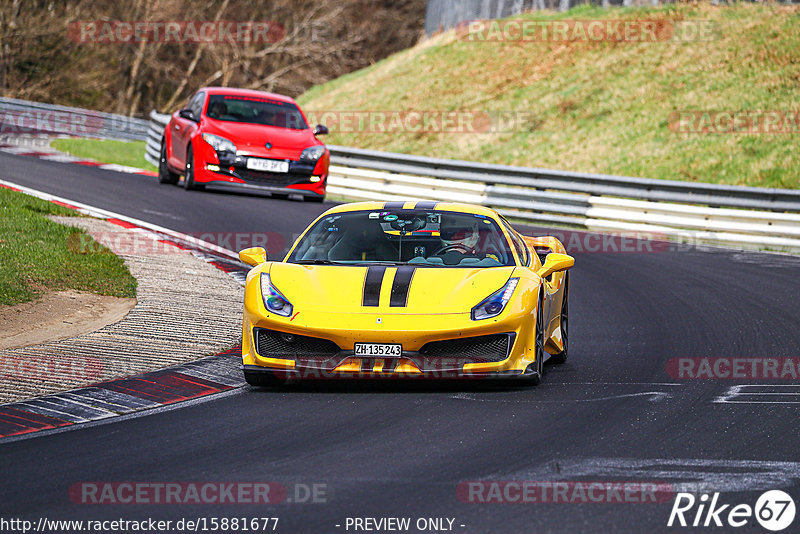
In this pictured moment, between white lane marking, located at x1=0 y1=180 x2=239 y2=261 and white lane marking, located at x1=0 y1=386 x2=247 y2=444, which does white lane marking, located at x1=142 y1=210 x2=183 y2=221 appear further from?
white lane marking, located at x1=0 y1=386 x2=247 y2=444

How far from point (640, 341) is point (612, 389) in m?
2.26

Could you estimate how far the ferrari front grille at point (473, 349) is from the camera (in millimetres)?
7695

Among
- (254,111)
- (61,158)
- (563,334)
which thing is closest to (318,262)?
(563,334)

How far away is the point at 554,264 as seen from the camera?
28.7 feet

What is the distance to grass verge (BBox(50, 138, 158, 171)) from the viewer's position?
85.9 ft

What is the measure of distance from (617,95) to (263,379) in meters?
24.5

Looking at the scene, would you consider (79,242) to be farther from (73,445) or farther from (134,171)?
(134,171)

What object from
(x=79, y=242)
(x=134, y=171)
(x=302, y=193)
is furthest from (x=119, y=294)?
(x=134, y=171)

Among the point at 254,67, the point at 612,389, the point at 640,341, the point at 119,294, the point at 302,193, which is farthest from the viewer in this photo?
the point at 254,67

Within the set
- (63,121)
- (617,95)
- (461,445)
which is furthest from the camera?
(63,121)

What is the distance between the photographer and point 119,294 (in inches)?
450

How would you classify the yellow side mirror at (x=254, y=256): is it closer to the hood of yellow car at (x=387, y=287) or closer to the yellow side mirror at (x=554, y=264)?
the hood of yellow car at (x=387, y=287)

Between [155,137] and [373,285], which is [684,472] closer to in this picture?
[373,285]

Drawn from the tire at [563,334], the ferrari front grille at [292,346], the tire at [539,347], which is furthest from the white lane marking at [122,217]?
the tire at [539,347]
